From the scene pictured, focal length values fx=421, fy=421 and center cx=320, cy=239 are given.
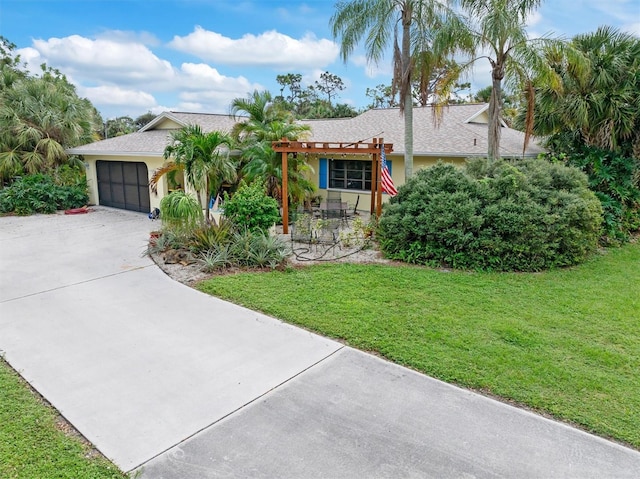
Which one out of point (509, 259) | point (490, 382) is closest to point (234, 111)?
point (509, 259)

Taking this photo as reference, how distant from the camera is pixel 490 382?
4473mm

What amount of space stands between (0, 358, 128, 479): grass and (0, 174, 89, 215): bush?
1358 centimetres

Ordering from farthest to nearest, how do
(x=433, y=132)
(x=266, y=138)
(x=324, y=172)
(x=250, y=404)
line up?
(x=324, y=172)
(x=433, y=132)
(x=266, y=138)
(x=250, y=404)

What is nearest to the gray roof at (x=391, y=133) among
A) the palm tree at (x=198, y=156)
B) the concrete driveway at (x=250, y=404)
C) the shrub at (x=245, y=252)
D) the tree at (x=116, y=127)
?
the palm tree at (x=198, y=156)

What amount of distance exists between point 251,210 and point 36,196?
10635mm

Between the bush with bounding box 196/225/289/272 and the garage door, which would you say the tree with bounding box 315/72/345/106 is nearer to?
the garage door

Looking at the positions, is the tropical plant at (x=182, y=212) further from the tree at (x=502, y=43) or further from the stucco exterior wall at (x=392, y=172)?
the tree at (x=502, y=43)

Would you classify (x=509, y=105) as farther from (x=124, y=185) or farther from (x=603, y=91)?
(x=124, y=185)

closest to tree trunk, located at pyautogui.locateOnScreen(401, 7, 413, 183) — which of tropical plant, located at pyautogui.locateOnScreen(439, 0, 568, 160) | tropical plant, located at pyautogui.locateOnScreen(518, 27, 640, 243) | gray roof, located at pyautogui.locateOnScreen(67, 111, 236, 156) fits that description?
tropical plant, located at pyautogui.locateOnScreen(439, 0, 568, 160)

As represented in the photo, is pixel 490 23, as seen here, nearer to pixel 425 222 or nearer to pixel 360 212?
pixel 425 222

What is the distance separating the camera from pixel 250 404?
13.6 feet

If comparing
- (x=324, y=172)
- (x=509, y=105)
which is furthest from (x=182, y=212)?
(x=509, y=105)

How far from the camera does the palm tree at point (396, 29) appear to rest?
10461 millimetres

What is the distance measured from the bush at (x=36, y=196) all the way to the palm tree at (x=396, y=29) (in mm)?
11940
